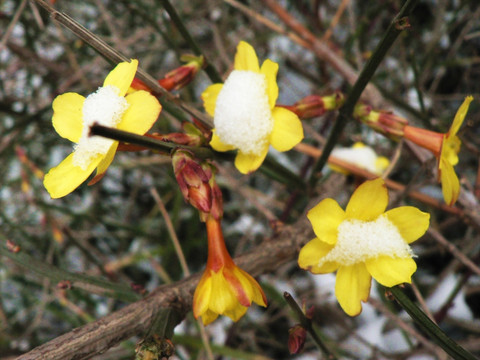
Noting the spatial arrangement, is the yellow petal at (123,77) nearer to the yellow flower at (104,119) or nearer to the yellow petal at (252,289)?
the yellow flower at (104,119)

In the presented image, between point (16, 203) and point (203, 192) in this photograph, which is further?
point (16, 203)

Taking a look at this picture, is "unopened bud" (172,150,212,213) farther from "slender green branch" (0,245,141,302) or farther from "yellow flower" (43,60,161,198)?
"slender green branch" (0,245,141,302)

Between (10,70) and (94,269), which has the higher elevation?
(10,70)

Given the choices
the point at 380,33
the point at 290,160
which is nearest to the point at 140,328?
the point at 290,160

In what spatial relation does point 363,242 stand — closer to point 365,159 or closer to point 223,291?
point 223,291

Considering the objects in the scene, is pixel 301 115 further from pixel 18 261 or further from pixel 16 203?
pixel 16 203

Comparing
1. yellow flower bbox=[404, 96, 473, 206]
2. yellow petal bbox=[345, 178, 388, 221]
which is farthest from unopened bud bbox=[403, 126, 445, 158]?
yellow petal bbox=[345, 178, 388, 221]

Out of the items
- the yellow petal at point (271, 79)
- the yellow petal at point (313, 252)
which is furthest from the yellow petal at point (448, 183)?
the yellow petal at point (271, 79)

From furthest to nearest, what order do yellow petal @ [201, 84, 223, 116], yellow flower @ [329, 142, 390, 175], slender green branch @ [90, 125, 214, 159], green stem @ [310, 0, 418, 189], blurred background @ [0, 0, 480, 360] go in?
blurred background @ [0, 0, 480, 360]
yellow flower @ [329, 142, 390, 175]
yellow petal @ [201, 84, 223, 116]
green stem @ [310, 0, 418, 189]
slender green branch @ [90, 125, 214, 159]
